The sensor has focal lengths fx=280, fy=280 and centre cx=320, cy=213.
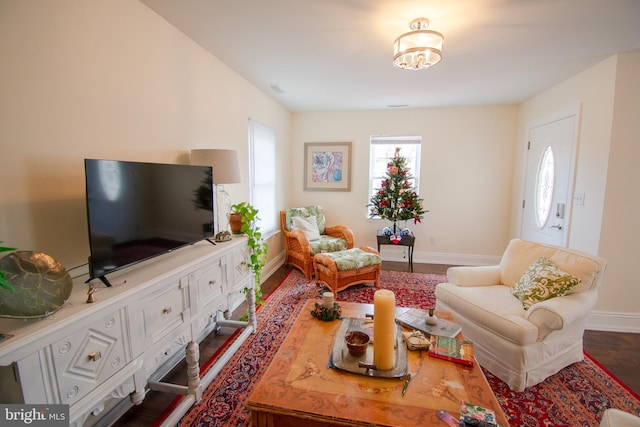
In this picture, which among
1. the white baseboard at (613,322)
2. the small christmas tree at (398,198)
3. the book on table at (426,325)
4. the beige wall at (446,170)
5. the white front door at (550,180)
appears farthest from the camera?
the beige wall at (446,170)

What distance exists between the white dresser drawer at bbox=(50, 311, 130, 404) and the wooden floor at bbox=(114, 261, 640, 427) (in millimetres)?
692

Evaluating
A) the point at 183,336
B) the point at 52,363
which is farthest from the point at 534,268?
the point at 52,363

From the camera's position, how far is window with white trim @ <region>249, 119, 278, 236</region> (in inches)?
A: 134

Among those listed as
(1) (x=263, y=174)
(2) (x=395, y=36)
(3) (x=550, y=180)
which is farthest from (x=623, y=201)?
(1) (x=263, y=174)

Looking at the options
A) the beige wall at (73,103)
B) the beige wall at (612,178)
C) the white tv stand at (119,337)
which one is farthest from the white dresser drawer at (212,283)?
the beige wall at (612,178)

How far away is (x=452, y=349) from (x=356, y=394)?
1.93ft

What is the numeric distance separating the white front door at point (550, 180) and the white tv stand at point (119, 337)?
348cm

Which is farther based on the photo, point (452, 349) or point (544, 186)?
point (544, 186)

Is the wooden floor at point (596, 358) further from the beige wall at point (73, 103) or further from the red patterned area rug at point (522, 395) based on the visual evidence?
the beige wall at point (73, 103)

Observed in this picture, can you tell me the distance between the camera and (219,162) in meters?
2.17

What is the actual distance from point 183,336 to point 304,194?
3.45 m

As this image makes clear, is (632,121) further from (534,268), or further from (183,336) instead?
(183,336)

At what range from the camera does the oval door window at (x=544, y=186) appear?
3324mm

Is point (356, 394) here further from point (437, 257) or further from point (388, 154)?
point (388, 154)
